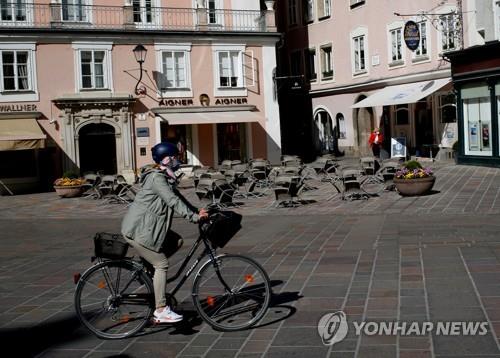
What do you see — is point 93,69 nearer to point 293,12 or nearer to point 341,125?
point 341,125

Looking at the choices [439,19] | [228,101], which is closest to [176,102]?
[228,101]

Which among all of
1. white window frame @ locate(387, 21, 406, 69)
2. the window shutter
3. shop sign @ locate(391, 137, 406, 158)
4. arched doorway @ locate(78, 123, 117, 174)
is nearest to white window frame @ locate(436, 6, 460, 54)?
white window frame @ locate(387, 21, 406, 69)

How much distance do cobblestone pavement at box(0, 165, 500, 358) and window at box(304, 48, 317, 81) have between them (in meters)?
22.9

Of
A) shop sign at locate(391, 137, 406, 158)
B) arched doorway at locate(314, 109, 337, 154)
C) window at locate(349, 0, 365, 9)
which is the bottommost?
shop sign at locate(391, 137, 406, 158)

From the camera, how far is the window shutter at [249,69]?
2959 cm

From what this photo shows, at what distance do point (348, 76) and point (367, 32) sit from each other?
109 inches

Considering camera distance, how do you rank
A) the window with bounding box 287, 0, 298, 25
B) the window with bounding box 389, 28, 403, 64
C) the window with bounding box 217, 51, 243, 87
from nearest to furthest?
the window with bounding box 217, 51, 243, 87
the window with bounding box 389, 28, 403, 64
the window with bounding box 287, 0, 298, 25

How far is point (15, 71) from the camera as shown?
85.1ft

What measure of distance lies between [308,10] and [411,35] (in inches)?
462

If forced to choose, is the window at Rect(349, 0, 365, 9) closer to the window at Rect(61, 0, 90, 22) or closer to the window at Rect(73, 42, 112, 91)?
the window at Rect(73, 42, 112, 91)

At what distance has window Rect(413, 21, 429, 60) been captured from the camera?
94.2 feet

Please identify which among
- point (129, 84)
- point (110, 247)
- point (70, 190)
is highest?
point (129, 84)

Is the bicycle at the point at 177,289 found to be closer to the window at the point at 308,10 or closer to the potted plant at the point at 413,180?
the potted plant at the point at 413,180

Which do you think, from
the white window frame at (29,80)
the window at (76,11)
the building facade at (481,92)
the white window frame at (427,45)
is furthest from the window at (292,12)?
the white window frame at (29,80)
